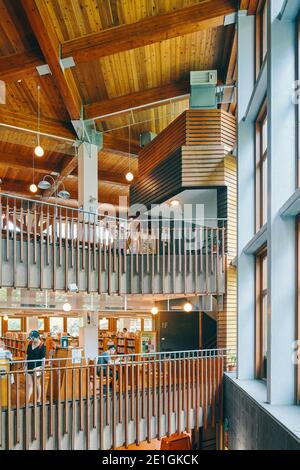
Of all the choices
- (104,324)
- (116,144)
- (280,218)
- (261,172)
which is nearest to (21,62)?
(116,144)

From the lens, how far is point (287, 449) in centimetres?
462

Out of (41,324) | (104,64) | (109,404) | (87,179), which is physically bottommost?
(41,324)

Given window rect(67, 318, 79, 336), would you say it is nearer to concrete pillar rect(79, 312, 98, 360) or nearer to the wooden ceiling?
the wooden ceiling

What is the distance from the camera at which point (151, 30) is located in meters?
9.05

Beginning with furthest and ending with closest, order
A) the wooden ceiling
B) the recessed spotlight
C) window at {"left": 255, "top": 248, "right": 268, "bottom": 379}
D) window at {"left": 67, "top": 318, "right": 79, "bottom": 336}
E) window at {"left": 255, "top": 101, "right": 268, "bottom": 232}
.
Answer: window at {"left": 67, "top": 318, "right": 79, "bottom": 336}, the recessed spotlight, the wooden ceiling, window at {"left": 255, "top": 101, "right": 268, "bottom": 232}, window at {"left": 255, "top": 248, "right": 268, "bottom": 379}

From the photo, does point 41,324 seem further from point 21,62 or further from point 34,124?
point 21,62

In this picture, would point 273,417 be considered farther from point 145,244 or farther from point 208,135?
point 208,135

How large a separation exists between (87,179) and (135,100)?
2564 mm

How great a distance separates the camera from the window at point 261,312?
27.1 ft

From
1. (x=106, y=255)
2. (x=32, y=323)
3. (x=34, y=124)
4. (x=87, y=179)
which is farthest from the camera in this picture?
(x=32, y=323)

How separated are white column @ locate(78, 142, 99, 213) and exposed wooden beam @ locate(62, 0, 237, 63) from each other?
3.67 metres

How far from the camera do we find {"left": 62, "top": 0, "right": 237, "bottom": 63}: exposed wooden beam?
356 inches

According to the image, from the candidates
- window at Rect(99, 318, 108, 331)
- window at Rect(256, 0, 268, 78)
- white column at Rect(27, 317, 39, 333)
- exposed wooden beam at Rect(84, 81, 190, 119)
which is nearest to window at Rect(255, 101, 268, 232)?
window at Rect(256, 0, 268, 78)

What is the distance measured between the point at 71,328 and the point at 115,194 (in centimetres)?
779
